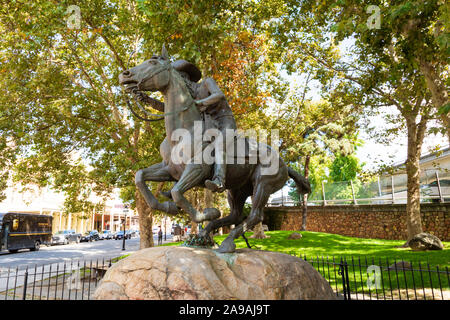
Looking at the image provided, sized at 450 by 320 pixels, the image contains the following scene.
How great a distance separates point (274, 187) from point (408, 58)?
4344mm

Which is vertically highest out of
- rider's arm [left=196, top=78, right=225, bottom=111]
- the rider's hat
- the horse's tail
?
the rider's hat

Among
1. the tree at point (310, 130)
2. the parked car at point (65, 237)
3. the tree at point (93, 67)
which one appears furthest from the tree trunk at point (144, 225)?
the parked car at point (65, 237)

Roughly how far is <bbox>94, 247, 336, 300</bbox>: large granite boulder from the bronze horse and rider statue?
1.46 ft

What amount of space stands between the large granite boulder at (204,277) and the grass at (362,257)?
3288mm

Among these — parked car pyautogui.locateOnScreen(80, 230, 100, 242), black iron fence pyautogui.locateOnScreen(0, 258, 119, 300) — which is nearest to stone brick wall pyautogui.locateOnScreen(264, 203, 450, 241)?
black iron fence pyautogui.locateOnScreen(0, 258, 119, 300)

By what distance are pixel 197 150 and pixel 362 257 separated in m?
9.88

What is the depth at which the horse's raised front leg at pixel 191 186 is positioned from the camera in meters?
3.86

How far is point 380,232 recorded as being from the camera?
59.3ft

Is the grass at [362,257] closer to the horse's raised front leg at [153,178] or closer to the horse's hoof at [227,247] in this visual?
the horse's hoof at [227,247]

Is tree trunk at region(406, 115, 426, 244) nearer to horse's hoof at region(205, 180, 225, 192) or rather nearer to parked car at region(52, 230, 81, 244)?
horse's hoof at region(205, 180, 225, 192)

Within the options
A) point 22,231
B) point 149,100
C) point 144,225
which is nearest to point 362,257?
point 144,225

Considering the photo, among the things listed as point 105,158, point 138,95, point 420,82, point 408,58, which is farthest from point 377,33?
point 105,158

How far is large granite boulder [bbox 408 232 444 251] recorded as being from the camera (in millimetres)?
11672

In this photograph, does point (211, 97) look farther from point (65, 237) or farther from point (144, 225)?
point (65, 237)
